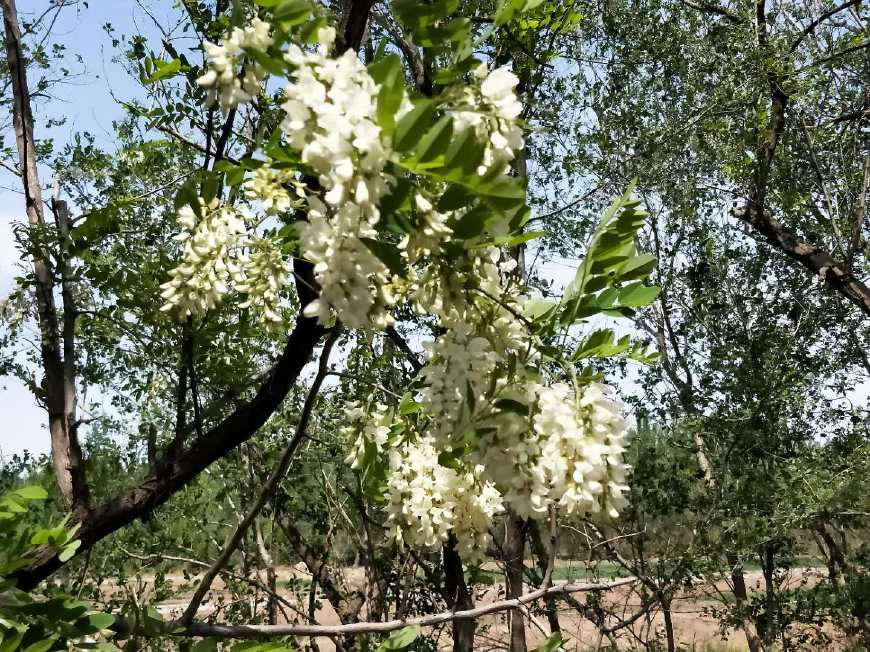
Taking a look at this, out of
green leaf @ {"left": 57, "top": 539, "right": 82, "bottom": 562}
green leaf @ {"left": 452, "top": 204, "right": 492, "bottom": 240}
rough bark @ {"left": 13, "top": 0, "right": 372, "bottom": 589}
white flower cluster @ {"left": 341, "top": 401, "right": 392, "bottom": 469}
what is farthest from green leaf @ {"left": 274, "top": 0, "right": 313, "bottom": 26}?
green leaf @ {"left": 57, "top": 539, "right": 82, "bottom": 562}

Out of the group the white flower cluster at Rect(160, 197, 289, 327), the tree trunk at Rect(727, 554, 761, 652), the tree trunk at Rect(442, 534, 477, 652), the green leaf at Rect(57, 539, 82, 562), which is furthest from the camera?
the tree trunk at Rect(727, 554, 761, 652)

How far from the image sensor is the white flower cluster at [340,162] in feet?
2.86

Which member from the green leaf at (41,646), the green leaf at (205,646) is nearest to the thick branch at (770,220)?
the green leaf at (205,646)

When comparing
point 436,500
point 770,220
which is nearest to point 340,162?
point 436,500

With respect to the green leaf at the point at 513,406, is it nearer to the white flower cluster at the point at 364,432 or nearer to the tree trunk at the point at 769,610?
the white flower cluster at the point at 364,432

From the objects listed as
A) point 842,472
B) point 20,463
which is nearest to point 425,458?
point 842,472

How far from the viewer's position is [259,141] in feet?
4.02

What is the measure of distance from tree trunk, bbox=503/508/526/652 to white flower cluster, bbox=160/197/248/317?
2717mm

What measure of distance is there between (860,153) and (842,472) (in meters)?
3.96

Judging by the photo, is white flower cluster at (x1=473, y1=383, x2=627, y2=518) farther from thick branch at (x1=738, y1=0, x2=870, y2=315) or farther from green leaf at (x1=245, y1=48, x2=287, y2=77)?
thick branch at (x1=738, y1=0, x2=870, y2=315)

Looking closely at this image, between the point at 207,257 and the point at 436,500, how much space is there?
0.81 metres

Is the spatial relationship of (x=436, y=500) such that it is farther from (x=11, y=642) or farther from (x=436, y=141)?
(x=436, y=141)

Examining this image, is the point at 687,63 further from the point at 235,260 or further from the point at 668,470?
the point at 235,260

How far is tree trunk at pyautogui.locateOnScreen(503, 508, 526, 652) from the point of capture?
12.8 ft
